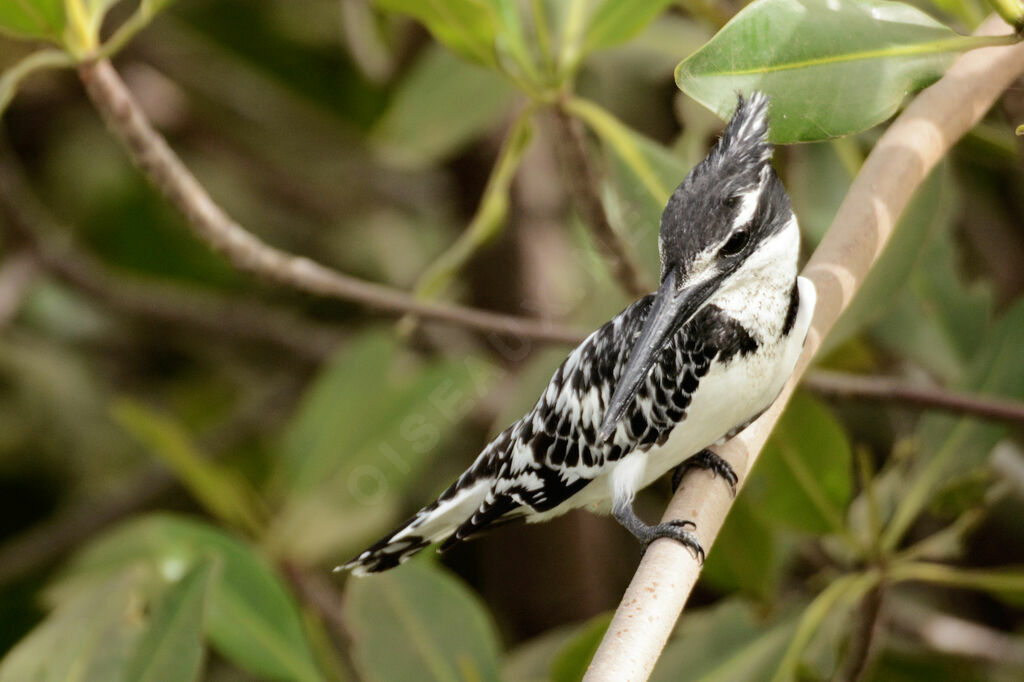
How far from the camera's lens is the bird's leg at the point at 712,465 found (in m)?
1.26

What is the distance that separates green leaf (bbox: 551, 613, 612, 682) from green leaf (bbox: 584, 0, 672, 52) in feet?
2.36

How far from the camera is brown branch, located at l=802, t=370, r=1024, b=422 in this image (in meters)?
1.53

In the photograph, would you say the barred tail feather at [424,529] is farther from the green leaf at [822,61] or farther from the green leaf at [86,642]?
the green leaf at [822,61]

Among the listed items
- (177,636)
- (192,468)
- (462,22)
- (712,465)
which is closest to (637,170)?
(462,22)

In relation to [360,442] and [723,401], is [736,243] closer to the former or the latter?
[723,401]

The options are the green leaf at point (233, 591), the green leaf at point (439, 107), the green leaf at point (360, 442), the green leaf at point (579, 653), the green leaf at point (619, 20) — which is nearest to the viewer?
the green leaf at point (619, 20)

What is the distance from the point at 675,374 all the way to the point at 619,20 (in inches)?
17.5

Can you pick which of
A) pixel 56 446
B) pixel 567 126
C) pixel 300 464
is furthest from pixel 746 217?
pixel 56 446

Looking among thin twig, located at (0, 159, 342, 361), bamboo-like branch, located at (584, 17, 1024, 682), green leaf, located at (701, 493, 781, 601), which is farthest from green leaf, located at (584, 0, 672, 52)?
thin twig, located at (0, 159, 342, 361)

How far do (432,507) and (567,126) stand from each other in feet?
1.66

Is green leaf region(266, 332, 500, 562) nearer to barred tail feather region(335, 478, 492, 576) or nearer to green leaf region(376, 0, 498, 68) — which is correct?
barred tail feather region(335, 478, 492, 576)

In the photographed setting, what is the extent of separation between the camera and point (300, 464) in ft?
7.02

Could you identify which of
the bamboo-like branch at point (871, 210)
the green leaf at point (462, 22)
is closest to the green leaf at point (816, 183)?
the bamboo-like branch at point (871, 210)

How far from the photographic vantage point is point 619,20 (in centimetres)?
142
